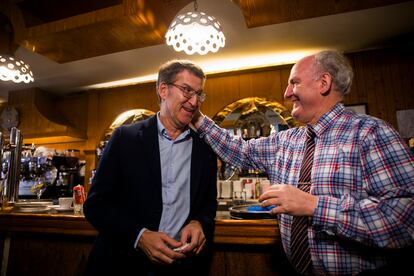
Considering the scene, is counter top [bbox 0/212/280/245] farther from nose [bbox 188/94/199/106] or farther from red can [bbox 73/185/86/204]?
nose [bbox 188/94/199/106]

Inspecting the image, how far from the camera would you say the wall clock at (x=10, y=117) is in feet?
16.8

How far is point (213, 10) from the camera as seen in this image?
8.60 feet

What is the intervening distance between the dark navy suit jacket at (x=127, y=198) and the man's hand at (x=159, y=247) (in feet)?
0.18

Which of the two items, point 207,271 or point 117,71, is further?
point 117,71

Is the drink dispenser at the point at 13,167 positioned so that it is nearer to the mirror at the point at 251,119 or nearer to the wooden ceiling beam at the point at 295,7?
the wooden ceiling beam at the point at 295,7

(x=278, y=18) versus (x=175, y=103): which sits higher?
(x=278, y=18)

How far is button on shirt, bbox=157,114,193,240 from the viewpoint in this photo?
4.10 ft

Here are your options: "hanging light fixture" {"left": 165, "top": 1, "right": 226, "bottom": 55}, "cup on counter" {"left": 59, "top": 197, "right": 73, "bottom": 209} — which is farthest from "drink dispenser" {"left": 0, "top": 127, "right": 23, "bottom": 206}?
"hanging light fixture" {"left": 165, "top": 1, "right": 226, "bottom": 55}

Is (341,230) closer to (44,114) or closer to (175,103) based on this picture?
(175,103)

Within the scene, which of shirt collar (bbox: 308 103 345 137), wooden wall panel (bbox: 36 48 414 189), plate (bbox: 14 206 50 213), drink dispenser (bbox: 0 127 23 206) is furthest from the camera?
wooden wall panel (bbox: 36 48 414 189)

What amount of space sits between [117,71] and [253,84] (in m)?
2.20

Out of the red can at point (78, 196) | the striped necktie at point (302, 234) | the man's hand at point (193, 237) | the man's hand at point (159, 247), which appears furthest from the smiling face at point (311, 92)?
the red can at point (78, 196)

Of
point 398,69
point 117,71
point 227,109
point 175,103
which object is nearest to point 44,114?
point 117,71

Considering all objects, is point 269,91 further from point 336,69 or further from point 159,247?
point 159,247
